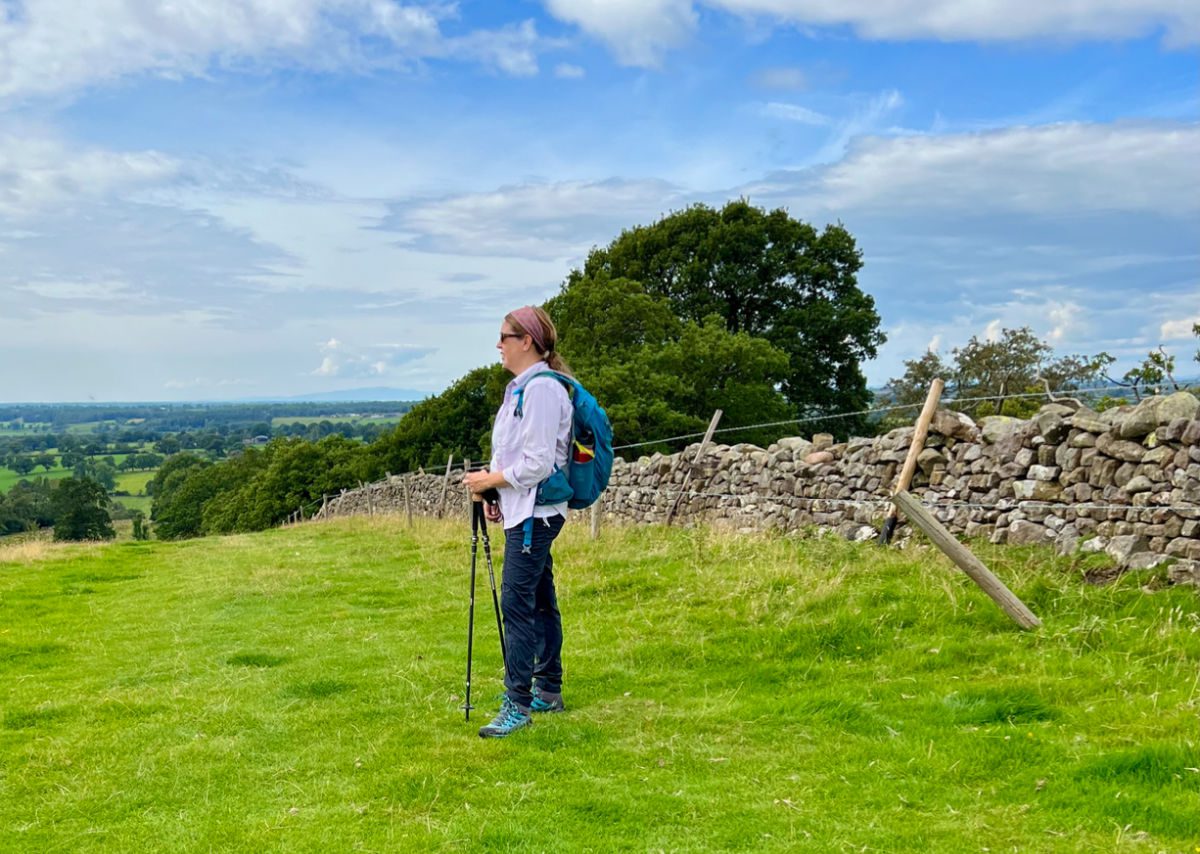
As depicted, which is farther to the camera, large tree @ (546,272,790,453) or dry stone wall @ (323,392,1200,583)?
large tree @ (546,272,790,453)

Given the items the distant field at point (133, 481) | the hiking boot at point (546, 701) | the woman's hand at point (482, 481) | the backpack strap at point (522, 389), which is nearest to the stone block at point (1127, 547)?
the hiking boot at point (546, 701)

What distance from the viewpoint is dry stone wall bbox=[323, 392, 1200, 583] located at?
25.5 ft

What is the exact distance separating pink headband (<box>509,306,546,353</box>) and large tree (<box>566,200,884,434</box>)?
99.2 ft

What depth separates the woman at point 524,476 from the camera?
207 inches

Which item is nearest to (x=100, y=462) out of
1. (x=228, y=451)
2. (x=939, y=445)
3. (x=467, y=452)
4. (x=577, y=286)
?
(x=228, y=451)

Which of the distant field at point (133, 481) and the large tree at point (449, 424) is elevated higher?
the large tree at point (449, 424)

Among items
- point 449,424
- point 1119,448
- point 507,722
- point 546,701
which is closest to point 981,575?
point 1119,448

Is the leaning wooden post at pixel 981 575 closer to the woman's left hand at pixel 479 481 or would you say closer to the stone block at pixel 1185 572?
the stone block at pixel 1185 572

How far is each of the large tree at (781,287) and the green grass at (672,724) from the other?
26.7 metres

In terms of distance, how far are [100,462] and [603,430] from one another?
5019 inches

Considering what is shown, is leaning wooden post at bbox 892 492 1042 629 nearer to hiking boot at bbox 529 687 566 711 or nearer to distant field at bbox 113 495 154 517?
hiking boot at bbox 529 687 566 711

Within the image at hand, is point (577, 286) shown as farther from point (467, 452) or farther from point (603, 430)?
point (603, 430)

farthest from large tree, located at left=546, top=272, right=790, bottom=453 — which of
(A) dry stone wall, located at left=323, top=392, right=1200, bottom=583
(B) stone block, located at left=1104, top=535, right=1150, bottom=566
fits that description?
(B) stone block, located at left=1104, top=535, right=1150, bottom=566

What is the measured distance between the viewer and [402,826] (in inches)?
168
